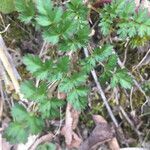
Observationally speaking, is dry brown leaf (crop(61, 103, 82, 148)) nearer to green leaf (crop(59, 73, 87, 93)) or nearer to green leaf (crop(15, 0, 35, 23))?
green leaf (crop(59, 73, 87, 93))

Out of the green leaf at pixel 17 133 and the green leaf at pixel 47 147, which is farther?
the green leaf at pixel 47 147

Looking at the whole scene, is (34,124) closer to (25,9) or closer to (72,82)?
(72,82)

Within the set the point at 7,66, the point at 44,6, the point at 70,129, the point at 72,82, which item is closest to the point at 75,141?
the point at 70,129

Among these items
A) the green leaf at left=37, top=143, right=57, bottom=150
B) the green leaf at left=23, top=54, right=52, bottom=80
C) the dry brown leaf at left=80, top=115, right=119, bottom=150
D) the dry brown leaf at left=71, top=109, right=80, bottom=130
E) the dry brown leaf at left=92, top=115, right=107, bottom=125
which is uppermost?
the green leaf at left=23, top=54, right=52, bottom=80

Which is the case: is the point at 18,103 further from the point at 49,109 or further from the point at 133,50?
the point at 133,50

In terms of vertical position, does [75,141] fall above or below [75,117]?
below

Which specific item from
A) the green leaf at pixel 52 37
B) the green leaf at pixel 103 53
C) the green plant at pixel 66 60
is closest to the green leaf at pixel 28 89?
the green plant at pixel 66 60

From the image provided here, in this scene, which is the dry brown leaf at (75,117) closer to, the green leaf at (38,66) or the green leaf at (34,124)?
the green leaf at (34,124)

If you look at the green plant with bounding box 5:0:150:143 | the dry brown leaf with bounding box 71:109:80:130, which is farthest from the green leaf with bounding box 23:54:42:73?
the dry brown leaf with bounding box 71:109:80:130
